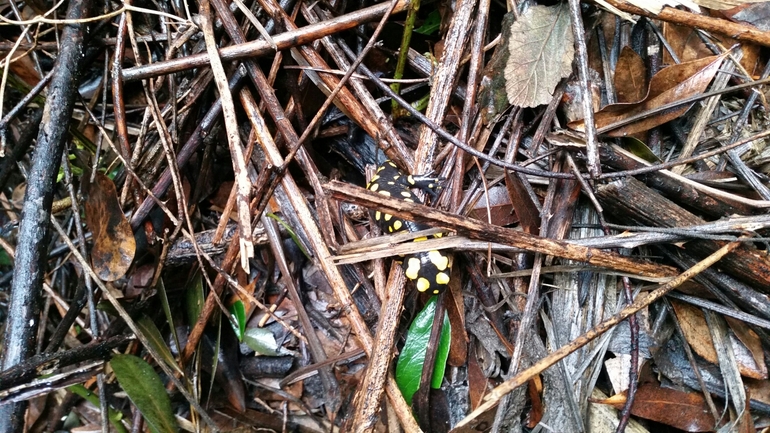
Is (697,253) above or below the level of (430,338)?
above

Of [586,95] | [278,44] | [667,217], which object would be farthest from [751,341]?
[278,44]

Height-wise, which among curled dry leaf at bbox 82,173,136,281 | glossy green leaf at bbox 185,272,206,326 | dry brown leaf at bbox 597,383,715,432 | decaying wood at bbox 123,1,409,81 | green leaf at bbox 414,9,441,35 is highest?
decaying wood at bbox 123,1,409,81

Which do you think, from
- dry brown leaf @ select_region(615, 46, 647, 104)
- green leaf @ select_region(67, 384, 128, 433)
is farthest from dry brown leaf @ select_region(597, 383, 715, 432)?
green leaf @ select_region(67, 384, 128, 433)

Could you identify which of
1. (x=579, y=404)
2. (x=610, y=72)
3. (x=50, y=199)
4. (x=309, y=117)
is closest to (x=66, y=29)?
(x=50, y=199)

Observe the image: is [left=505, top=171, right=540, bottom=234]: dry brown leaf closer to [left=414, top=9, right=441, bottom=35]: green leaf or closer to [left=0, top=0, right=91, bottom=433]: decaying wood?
[left=414, top=9, right=441, bottom=35]: green leaf

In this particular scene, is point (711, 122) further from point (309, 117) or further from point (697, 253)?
point (309, 117)

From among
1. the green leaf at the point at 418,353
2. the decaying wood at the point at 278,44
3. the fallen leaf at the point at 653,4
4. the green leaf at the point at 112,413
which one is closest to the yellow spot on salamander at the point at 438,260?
the green leaf at the point at 418,353
